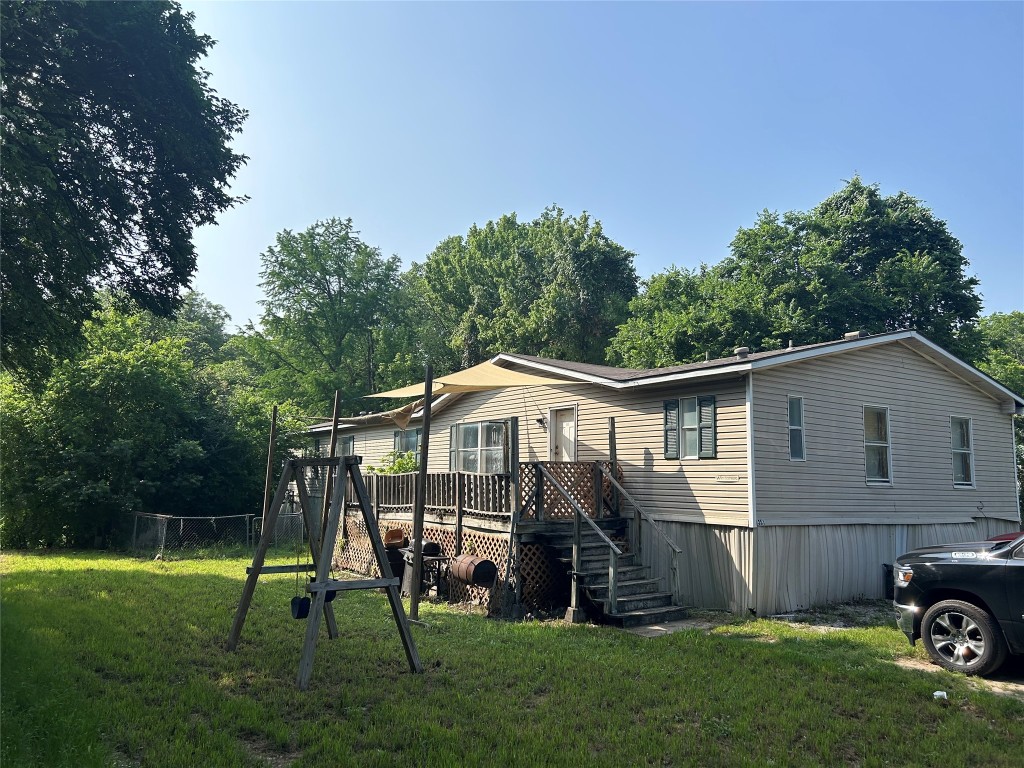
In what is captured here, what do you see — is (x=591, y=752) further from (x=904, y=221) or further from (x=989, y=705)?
(x=904, y=221)

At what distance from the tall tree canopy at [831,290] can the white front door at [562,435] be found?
1441 cm

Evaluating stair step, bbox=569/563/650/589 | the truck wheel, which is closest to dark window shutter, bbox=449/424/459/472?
stair step, bbox=569/563/650/589

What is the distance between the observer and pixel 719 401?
12.3 meters

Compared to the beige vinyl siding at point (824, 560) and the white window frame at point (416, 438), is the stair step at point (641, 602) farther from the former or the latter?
the white window frame at point (416, 438)

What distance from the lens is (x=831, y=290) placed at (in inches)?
1120

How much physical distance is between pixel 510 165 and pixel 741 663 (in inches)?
499

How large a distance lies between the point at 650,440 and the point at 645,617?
3609 mm

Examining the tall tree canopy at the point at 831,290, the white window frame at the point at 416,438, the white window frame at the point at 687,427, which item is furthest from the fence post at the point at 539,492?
the tall tree canopy at the point at 831,290

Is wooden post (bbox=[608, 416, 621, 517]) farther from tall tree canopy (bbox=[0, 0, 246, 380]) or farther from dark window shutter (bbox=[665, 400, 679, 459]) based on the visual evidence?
tall tree canopy (bbox=[0, 0, 246, 380])

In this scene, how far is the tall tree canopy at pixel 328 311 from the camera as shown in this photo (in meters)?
41.2

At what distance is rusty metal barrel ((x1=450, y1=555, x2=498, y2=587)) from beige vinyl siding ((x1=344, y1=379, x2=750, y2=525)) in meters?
3.31

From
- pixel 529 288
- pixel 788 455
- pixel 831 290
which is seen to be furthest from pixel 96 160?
pixel 529 288

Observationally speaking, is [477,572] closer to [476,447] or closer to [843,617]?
[476,447]

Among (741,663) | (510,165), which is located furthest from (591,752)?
(510,165)
